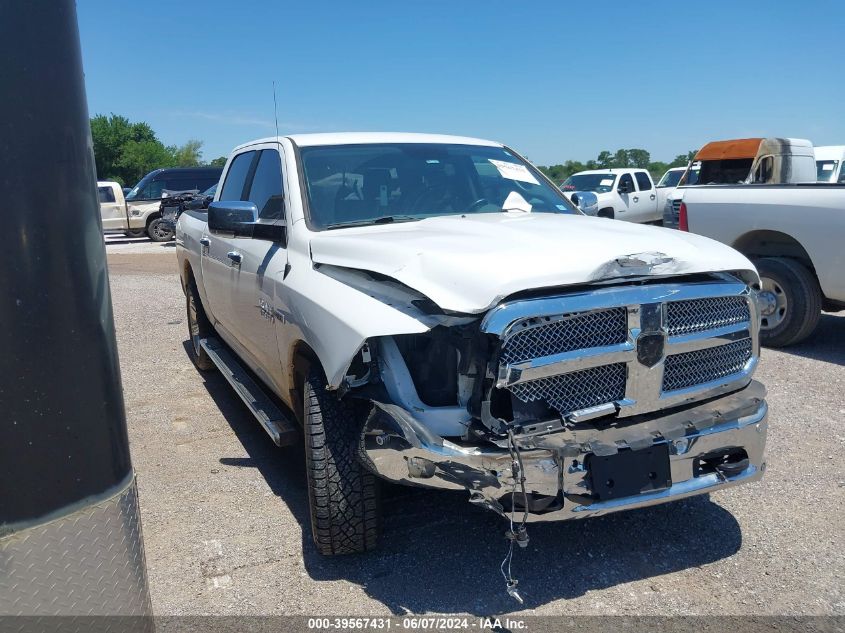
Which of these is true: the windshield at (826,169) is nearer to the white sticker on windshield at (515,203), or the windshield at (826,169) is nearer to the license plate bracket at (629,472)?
the white sticker on windshield at (515,203)

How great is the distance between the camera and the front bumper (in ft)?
8.72

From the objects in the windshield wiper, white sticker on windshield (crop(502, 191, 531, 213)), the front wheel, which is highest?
white sticker on windshield (crop(502, 191, 531, 213))

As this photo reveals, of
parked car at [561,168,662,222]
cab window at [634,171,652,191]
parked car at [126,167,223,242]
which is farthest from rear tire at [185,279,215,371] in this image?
cab window at [634,171,652,191]

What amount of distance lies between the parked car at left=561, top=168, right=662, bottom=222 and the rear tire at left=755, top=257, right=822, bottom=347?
498 inches

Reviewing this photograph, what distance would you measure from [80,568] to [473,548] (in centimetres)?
198

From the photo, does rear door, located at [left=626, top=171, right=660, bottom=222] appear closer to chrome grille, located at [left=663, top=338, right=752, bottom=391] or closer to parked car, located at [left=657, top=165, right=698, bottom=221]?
parked car, located at [left=657, top=165, right=698, bottom=221]

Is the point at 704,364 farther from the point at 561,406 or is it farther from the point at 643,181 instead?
the point at 643,181

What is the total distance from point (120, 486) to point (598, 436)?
175 centimetres

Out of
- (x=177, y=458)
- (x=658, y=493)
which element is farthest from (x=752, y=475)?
(x=177, y=458)

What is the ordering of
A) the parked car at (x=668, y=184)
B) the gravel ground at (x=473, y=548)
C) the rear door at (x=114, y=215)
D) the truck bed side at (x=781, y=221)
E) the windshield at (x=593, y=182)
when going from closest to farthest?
the gravel ground at (x=473, y=548) < the truck bed side at (x=781, y=221) < the parked car at (x=668, y=184) < the windshield at (x=593, y=182) < the rear door at (x=114, y=215)

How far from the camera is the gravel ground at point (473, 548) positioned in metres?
2.99

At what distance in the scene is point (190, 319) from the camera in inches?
266

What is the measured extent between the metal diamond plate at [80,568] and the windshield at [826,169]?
15789 mm

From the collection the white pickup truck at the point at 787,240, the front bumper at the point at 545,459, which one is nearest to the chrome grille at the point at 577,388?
the front bumper at the point at 545,459
